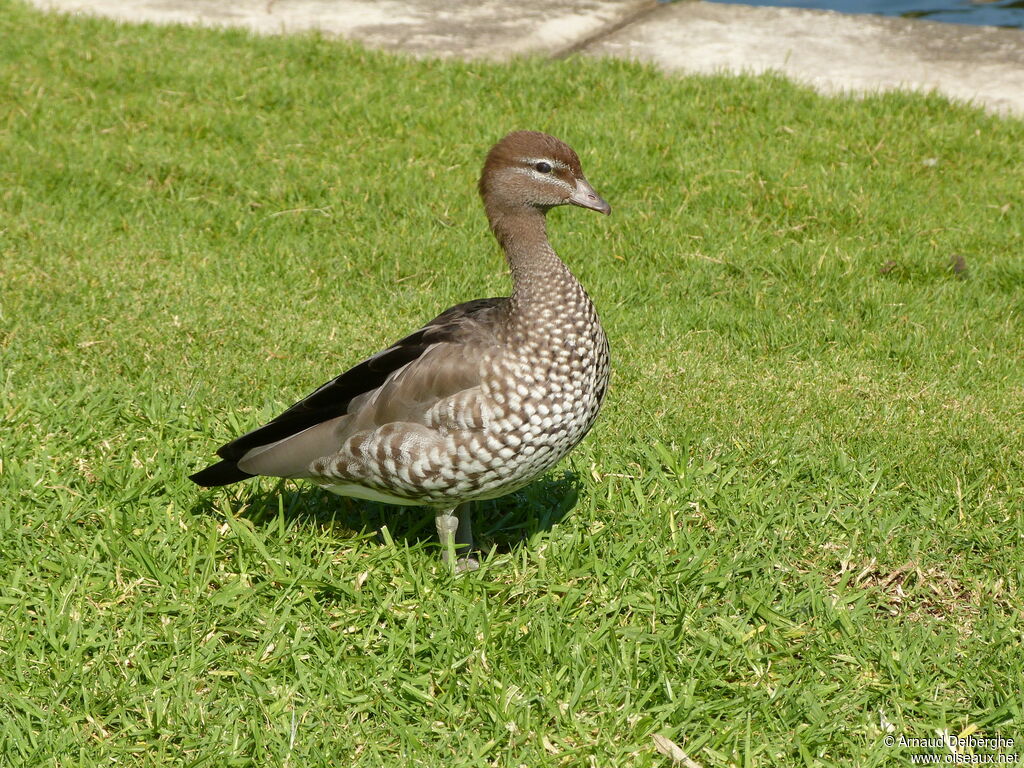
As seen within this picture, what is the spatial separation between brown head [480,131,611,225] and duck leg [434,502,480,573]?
1.05 metres

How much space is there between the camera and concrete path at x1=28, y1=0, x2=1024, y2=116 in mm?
8242

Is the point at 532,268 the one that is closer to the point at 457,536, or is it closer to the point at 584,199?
the point at 584,199

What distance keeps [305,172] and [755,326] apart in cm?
290

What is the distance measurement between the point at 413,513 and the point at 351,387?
0.70m

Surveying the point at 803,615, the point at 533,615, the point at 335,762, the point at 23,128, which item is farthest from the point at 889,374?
the point at 23,128

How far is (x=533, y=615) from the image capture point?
399cm

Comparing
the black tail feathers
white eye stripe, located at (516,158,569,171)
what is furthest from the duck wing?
white eye stripe, located at (516,158,569,171)

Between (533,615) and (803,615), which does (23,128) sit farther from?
(803,615)

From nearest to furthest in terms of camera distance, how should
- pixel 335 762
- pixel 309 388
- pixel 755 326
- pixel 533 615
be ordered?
pixel 335 762 < pixel 533 615 < pixel 309 388 < pixel 755 326

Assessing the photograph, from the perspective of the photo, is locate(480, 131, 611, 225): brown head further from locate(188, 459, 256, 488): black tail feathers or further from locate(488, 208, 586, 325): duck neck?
locate(188, 459, 256, 488): black tail feathers

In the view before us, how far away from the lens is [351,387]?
415 centimetres
